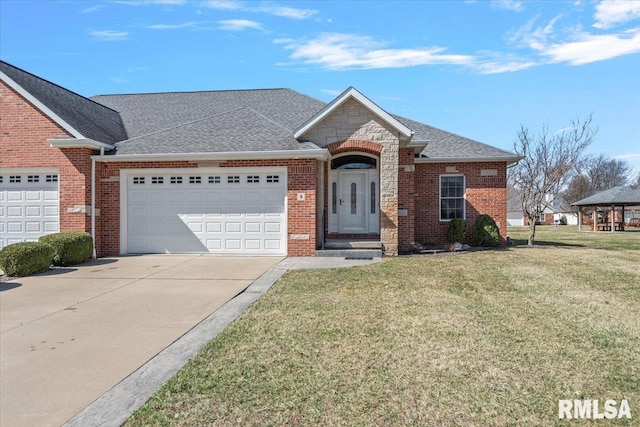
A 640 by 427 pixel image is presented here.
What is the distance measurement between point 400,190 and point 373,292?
6.65 meters

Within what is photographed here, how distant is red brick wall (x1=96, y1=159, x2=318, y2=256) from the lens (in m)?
11.9

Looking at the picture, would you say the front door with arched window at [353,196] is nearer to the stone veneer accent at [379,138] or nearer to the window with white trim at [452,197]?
the stone veneer accent at [379,138]

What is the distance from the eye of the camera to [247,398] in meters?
3.49

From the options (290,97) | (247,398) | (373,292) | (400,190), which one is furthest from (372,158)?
(247,398)

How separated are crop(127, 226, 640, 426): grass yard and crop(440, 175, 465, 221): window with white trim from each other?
8043 millimetres

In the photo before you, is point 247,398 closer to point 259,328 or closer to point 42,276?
point 259,328

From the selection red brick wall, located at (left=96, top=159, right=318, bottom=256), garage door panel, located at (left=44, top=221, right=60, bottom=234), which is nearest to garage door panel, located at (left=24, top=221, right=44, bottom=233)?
garage door panel, located at (left=44, top=221, right=60, bottom=234)

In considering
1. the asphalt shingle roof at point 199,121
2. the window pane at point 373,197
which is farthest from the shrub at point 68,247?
the window pane at point 373,197

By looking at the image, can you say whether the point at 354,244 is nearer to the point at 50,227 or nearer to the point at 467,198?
the point at 467,198

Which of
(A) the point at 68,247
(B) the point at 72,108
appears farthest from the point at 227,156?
(B) the point at 72,108

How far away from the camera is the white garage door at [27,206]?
1252 centimetres

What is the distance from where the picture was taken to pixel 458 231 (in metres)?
14.8

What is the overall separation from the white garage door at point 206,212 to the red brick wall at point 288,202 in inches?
11.9

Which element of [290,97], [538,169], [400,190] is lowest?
[400,190]
